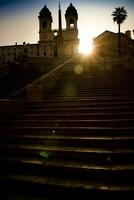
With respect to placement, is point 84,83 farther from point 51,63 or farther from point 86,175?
point 51,63

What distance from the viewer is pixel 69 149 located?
540 centimetres

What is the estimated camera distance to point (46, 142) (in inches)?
236

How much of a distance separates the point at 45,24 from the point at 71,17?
7.48 meters

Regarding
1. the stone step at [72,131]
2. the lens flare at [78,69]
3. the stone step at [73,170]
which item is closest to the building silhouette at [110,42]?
the lens flare at [78,69]

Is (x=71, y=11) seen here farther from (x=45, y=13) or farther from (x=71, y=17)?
(x=45, y=13)

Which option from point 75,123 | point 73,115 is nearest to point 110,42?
point 73,115

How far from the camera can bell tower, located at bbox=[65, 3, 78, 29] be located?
176 ft

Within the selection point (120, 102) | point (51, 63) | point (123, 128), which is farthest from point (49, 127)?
point (51, 63)

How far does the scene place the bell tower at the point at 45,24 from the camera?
187 feet

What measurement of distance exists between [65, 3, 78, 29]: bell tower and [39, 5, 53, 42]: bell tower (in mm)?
5260

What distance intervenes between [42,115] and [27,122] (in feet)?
2.08

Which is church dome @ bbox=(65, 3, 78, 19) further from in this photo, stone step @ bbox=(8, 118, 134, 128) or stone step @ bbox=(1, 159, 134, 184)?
stone step @ bbox=(1, 159, 134, 184)

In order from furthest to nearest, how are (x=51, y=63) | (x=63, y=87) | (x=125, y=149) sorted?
A: (x=51, y=63) → (x=63, y=87) → (x=125, y=149)

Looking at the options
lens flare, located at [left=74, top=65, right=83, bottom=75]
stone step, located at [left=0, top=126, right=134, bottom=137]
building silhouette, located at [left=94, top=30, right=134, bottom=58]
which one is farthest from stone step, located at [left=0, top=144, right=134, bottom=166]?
building silhouette, located at [left=94, top=30, right=134, bottom=58]
